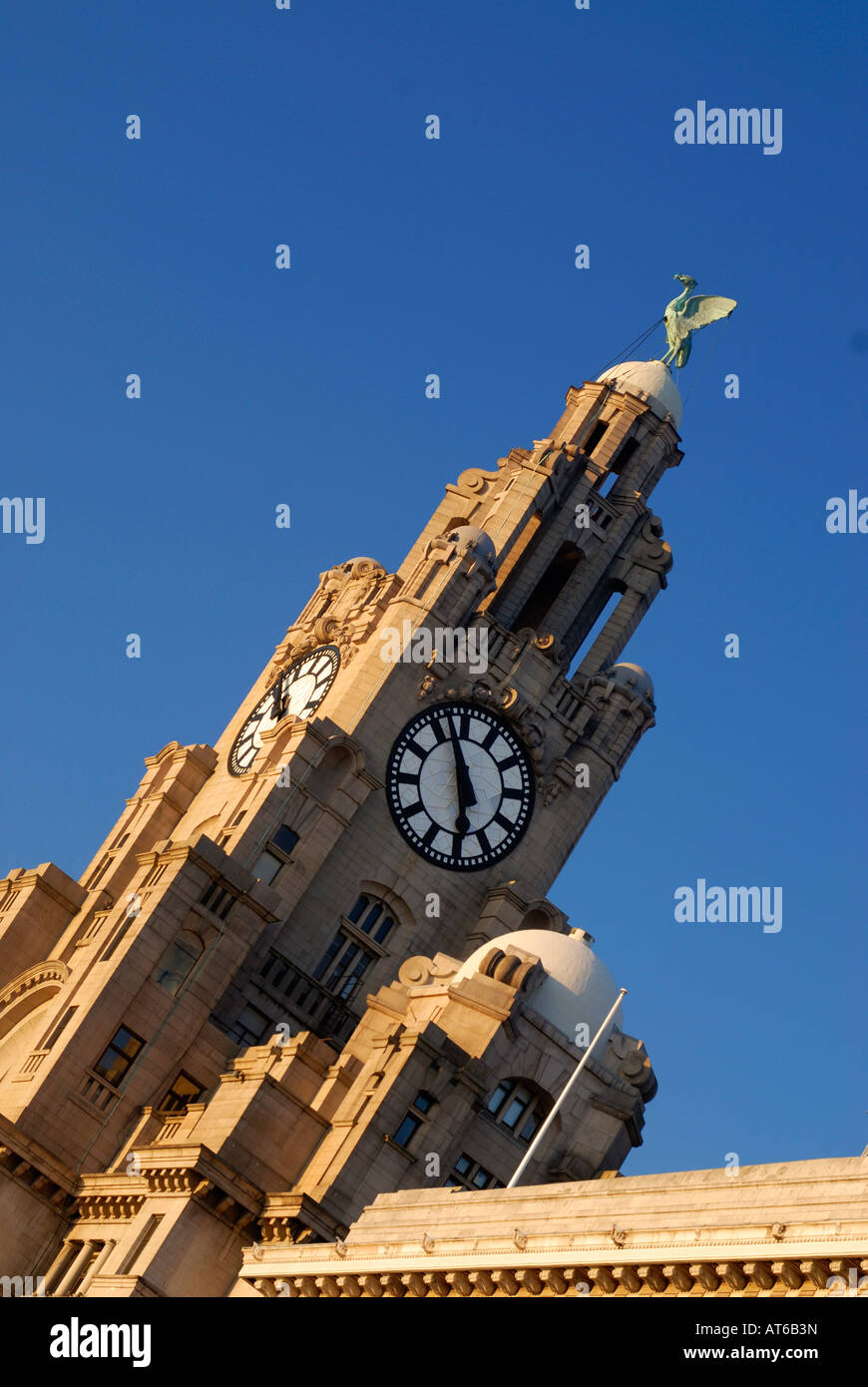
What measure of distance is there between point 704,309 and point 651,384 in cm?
553

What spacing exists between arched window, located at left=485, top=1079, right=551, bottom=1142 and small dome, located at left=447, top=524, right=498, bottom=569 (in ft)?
73.6

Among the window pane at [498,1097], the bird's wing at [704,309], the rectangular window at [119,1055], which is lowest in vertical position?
the rectangular window at [119,1055]

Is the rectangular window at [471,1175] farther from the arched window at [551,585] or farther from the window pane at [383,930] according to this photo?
the arched window at [551,585]

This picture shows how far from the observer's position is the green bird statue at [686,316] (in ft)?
310

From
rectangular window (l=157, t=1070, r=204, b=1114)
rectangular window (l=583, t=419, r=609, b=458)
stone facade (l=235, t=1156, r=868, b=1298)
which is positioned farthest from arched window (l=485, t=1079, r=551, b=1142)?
rectangular window (l=583, t=419, r=609, b=458)

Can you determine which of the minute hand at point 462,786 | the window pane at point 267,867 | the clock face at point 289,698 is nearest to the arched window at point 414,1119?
the window pane at point 267,867

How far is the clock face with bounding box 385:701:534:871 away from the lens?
7756 cm

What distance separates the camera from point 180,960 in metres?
70.2

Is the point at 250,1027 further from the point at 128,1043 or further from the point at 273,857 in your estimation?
the point at 273,857

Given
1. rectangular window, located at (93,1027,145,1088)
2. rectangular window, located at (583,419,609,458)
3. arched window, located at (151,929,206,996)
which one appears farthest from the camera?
rectangular window, located at (583,419,609,458)

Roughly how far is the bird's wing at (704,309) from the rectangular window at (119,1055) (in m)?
42.5

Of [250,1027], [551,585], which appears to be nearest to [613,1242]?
[250,1027]

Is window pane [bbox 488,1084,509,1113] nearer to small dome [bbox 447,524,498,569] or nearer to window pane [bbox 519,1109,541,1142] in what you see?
window pane [bbox 519,1109,541,1142]
